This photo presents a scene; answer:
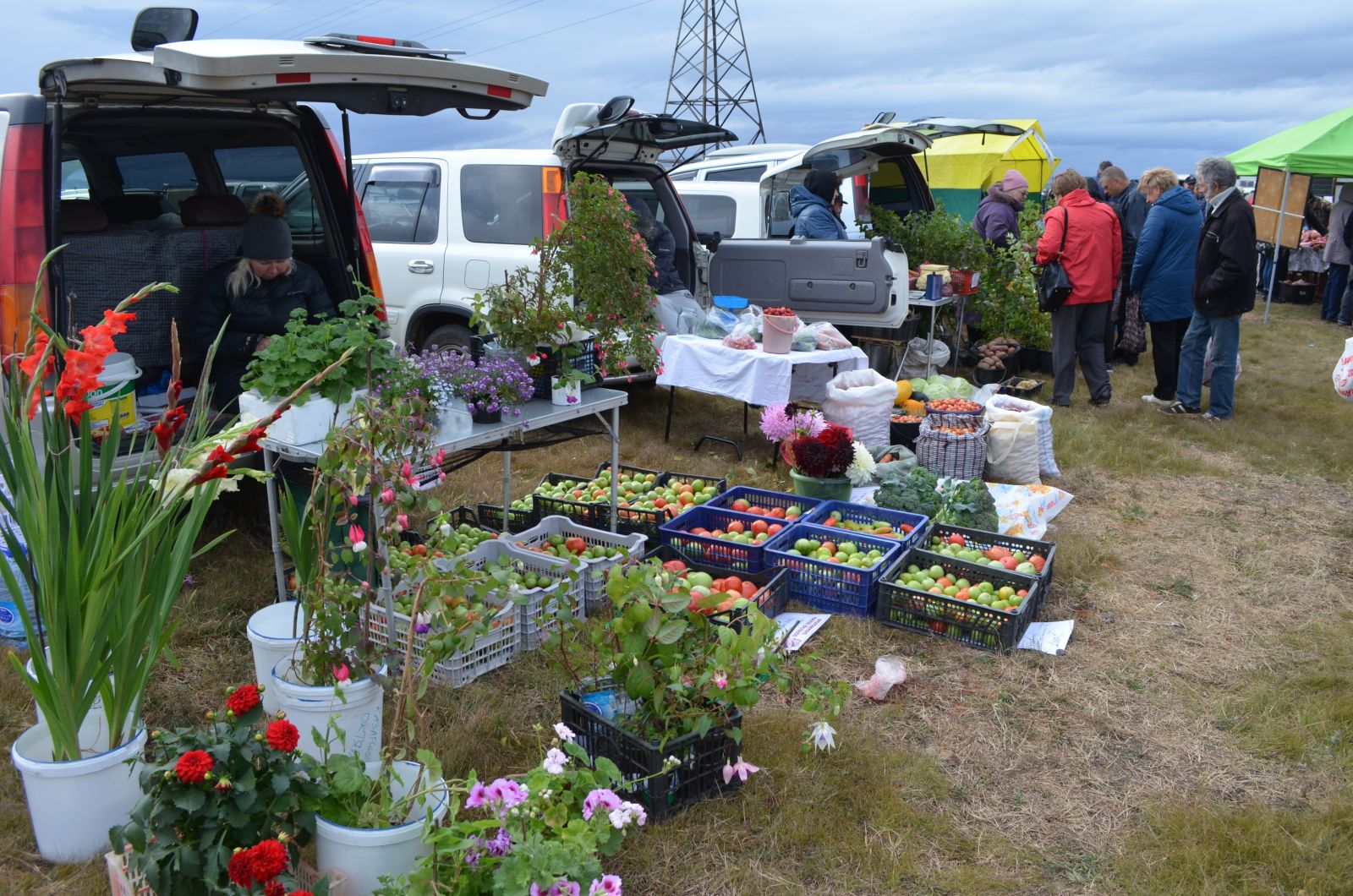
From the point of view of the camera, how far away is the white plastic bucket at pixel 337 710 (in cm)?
263

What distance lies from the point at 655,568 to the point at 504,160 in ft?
13.9

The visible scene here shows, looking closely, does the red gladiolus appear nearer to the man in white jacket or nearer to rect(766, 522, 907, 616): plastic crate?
rect(766, 522, 907, 616): plastic crate

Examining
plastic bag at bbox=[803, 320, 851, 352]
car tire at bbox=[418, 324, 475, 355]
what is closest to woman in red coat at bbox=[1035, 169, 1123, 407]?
plastic bag at bbox=[803, 320, 851, 352]

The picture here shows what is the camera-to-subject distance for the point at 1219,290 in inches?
294

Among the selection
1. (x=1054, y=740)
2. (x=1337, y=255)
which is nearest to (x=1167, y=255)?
(x=1054, y=740)

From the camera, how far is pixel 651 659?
280 centimetres

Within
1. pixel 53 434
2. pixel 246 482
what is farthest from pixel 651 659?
pixel 246 482

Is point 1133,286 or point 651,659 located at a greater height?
point 1133,286

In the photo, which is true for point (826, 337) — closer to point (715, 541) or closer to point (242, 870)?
point (715, 541)

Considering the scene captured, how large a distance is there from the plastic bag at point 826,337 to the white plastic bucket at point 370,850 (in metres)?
4.73

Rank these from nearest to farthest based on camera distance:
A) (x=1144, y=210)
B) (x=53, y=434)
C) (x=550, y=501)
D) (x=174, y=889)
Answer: (x=174, y=889) < (x=53, y=434) < (x=550, y=501) < (x=1144, y=210)

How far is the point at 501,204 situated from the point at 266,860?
521 cm

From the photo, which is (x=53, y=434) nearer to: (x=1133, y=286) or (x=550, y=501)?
(x=550, y=501)

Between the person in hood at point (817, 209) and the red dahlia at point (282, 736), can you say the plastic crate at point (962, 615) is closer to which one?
the red dahlia at point (282, 736)
